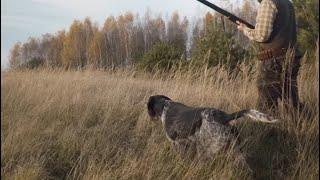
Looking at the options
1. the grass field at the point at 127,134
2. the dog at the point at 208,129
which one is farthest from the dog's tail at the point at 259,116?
the grass field at the point at 127,134

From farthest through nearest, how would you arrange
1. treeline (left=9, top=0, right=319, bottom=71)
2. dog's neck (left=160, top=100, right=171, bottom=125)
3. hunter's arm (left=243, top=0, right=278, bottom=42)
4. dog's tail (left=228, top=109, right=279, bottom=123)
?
treeline (left=9, top=0, right=319, bottom=71)
hunter's arm (left=243, top=0, right=278, bottom=42)
dog's neck (left=160, top=100, right=171, bottom=125)
dog's tail (left=228, top=109, right=279, bottom=123)

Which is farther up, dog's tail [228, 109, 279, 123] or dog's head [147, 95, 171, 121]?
dog's tail [228, 109, 279, 123]

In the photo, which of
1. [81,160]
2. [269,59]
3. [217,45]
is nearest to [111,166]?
[81,160]

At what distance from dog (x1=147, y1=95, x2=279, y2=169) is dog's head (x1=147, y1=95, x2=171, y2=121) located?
421 millimetres

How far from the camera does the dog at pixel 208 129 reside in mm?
4426

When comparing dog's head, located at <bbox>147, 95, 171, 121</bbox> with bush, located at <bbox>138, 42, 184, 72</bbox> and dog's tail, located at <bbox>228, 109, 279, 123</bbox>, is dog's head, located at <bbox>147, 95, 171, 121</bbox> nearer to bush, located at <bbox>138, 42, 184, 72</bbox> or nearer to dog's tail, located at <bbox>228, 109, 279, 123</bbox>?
dog's tail, located at <bbox>228, 109, 279, 123</bbox>

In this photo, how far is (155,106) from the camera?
528 cm

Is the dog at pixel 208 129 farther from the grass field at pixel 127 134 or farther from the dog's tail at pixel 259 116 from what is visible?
the grass field at pixel 127 134

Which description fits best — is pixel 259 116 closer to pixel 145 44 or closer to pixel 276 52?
pixel 276 52

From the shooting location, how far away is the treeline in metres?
10.2

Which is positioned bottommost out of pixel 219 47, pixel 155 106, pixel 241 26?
pixel 155 106

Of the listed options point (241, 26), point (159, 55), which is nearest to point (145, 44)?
Answer: point (159, 55)

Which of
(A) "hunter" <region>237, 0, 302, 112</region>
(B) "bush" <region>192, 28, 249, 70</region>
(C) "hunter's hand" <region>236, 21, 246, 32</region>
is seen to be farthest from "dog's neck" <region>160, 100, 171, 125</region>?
(B) "bush" <region>192, 28, 249, 70</region>

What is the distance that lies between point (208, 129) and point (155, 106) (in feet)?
3.19
